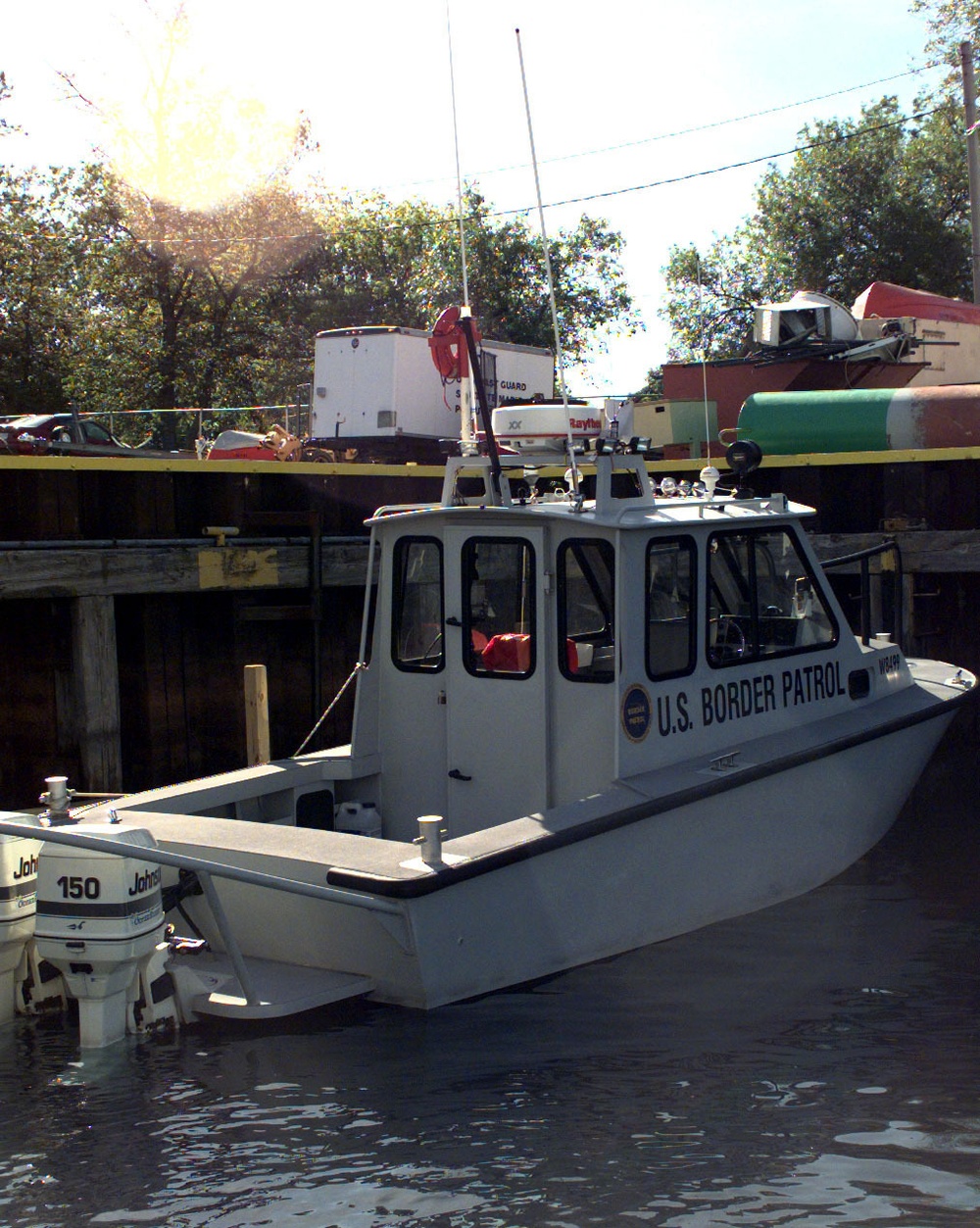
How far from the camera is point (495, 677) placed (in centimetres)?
616

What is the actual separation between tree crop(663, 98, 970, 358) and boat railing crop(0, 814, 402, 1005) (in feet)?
87.9

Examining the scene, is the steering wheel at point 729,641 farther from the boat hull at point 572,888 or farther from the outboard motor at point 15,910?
the outboard motor at point 15,910

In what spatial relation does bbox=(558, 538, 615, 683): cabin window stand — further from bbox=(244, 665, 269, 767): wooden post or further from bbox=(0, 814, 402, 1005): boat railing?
bbox=(244, 665, 269, 767): wooden post

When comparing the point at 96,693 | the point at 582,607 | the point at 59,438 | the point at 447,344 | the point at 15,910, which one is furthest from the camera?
the point at 59,438

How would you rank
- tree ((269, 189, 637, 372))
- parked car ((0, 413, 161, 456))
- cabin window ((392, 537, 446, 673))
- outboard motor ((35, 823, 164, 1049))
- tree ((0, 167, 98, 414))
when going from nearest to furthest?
outboard motor ((35, 823, 164, 1049)), cabin window ((392, 537, 446, 673)), parked car ((0, 413, 161, 456)), tree ((0, 167, 98, 414)), tree ((269, 189, 637, 372))

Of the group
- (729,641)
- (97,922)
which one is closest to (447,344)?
(729,641)

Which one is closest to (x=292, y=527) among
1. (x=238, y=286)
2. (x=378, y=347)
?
(x=378, y=347)

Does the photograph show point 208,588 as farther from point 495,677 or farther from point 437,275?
point 437,275

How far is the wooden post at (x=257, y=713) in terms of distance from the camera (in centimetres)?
722

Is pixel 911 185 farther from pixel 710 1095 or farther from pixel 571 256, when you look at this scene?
pixel 710 1095

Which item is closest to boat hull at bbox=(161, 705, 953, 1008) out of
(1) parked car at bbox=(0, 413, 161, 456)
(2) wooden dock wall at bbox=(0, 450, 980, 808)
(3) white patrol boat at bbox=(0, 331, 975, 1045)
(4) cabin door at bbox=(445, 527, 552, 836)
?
(3) white patrol boat at bbox=(0, 331, 975, 1045)

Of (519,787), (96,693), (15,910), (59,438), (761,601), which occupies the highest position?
(59,438)

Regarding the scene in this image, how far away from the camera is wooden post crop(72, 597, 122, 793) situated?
783cm

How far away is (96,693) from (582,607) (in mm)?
3484
